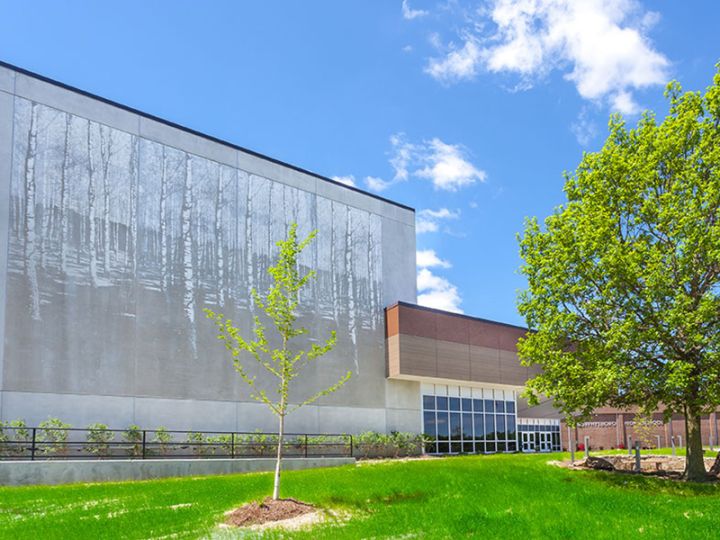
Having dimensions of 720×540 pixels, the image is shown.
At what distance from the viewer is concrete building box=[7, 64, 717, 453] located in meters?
29.0

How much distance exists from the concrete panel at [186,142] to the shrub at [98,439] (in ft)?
44.8

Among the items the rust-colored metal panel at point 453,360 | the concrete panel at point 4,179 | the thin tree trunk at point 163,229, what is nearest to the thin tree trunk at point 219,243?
the thin tree trunk at point 163,229

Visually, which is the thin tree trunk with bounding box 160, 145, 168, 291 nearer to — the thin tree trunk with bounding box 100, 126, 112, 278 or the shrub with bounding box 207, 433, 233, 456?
the thin tree trunk with bounding box 100, 126, 112, 278

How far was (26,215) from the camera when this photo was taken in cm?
2891

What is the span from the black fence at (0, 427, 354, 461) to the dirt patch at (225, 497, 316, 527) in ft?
42.9

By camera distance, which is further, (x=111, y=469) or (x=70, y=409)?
(x=70, y=409)

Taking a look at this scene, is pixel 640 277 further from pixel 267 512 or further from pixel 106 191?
pixel 106 191

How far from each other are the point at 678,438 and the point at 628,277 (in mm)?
39546

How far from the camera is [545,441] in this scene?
5306 cm

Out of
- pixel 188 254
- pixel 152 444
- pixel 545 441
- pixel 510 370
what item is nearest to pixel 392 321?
pixel 510 370

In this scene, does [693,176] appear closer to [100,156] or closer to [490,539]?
[490,539]

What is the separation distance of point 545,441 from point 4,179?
41.3 m

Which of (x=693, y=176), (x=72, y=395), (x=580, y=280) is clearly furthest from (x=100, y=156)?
(x=693, y=176)

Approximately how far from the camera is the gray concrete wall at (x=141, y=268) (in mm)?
28766
